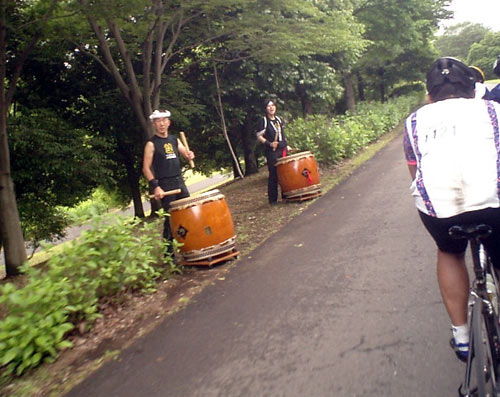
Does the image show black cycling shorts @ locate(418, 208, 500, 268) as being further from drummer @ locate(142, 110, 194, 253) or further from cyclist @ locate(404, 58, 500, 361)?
drummer @ locate(142, 110, 194, 253)

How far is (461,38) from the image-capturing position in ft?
276

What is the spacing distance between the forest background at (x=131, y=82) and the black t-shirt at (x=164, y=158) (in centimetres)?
332

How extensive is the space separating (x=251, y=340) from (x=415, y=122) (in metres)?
2.19

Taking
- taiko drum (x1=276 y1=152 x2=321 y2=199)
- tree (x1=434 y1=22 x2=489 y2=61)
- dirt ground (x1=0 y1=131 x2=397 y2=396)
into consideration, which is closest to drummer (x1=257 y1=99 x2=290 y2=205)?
taiko drum (x1=276 y1=152 x2=321 y2=199)

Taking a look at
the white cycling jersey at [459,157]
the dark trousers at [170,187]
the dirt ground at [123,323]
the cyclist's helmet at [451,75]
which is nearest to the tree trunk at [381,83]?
the dirt ground at [123,323]

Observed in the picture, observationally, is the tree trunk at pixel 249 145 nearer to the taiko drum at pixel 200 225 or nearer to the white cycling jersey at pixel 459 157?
the taiko drum at pixel 200 225

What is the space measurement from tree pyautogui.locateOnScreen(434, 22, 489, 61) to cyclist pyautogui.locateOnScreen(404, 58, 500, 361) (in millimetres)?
88376

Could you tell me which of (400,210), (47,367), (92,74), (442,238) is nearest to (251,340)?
(47,367)

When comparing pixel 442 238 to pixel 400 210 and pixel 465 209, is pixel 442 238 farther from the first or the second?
pixel 400 210

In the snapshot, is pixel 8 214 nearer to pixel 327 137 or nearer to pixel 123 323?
pixel 123 323

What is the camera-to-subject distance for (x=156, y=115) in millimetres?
5680

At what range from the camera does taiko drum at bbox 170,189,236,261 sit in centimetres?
562

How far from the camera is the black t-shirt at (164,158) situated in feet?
19.1

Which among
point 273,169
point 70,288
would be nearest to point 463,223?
point 70,288
